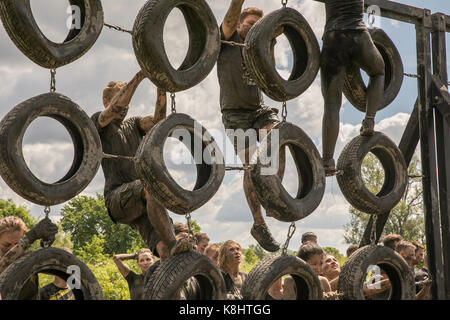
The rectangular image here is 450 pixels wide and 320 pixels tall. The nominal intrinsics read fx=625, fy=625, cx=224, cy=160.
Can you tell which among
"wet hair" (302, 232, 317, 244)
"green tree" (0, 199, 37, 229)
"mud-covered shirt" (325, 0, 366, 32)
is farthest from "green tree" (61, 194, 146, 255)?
"mud-covered shirt" (325, 0, 366, 32)

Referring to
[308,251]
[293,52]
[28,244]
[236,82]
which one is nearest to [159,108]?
[236,82]

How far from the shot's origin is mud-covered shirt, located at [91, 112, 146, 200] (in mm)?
4207

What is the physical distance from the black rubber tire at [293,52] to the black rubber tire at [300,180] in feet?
0.76

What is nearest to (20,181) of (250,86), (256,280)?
(256,280)

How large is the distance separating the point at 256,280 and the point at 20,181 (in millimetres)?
1417

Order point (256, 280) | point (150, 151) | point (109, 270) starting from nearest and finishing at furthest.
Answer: point (150, 151) → point (256, 280) → point (109, 270)

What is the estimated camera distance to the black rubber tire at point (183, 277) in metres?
3.24

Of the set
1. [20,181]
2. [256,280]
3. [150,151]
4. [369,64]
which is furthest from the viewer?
[369,64]

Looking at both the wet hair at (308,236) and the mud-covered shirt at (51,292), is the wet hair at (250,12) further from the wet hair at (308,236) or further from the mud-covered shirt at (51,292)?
the mud-covered shirt at (51,292)

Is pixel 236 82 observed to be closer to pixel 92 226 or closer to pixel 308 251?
pixel 308 251

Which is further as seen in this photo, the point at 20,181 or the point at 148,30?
the point at 148,30

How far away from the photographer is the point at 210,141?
3572mm

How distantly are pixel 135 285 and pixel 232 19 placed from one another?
6.47ft
